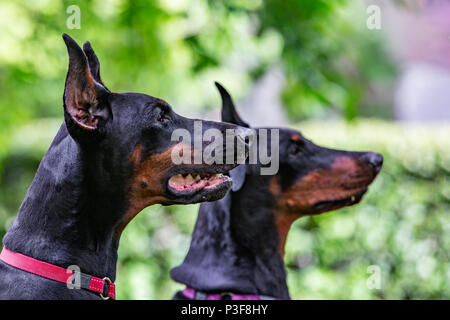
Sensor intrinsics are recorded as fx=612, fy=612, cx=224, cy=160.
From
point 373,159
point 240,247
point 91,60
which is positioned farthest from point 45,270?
point 373,159

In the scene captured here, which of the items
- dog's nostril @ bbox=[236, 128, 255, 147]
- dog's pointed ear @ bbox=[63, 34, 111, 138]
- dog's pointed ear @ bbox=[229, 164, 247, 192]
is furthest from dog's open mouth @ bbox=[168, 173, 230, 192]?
dog's pointed ear @ bbox=[229, 164, 247, 192]

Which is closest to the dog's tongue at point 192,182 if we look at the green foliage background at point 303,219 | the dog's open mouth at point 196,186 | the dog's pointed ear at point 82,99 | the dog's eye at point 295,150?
the dog's open mouth at point 196,186

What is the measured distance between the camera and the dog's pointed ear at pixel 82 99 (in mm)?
2447

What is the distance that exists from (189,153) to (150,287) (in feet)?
15.1

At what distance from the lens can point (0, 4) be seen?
6.62 metres

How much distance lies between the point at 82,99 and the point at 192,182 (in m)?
0.62

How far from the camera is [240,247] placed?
3689 mm

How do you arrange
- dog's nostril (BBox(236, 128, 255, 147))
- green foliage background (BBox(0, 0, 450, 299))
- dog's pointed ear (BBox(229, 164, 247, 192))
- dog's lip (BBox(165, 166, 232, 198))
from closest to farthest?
dog's lip (BBox(165, 166, 232, 198)), dog's nostril (BBox(236, 128, 255, 147)), dog's pointed ear (BBox(229, 164, 247, 192)), green foliage background (BBox(0, 0, 450, 299))

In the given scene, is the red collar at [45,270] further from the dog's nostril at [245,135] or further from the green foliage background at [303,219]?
the green foliage background at [303,219]

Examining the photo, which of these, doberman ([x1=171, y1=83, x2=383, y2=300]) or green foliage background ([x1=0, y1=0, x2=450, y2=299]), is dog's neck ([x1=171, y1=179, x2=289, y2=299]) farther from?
green foliage background ([x1=0, y1=0, x2=450, y2=299])

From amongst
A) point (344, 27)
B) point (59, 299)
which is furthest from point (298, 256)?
point (59, 299)

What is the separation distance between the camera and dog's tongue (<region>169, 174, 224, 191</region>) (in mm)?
2737

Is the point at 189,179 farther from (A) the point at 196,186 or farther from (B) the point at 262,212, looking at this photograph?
(B) the point at 262,212
